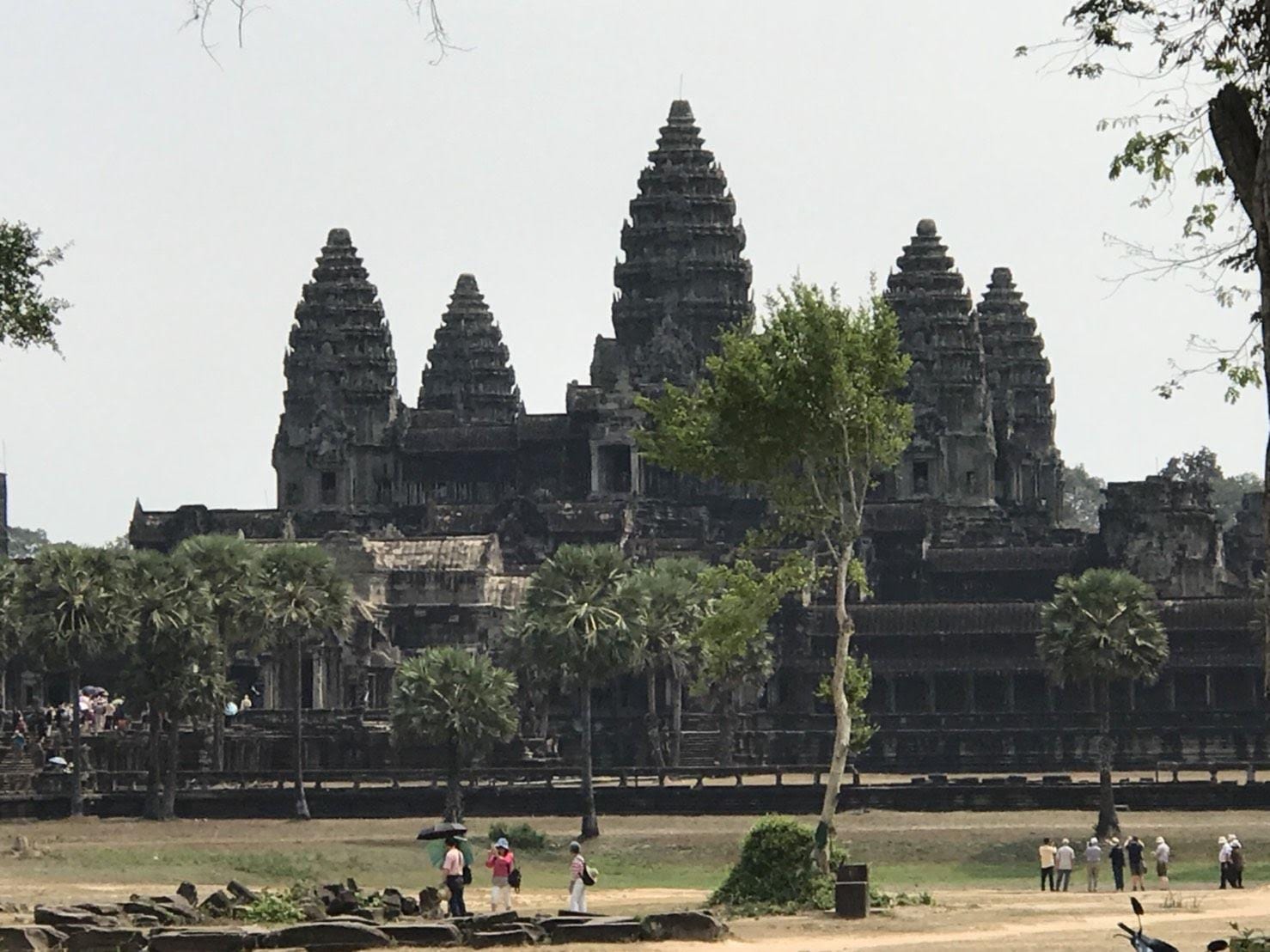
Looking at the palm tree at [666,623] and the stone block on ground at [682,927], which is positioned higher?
the palm tree at [666,623]

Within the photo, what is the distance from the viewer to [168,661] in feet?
312

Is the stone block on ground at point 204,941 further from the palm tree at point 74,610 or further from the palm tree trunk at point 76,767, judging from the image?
the palm tree at point 74,610

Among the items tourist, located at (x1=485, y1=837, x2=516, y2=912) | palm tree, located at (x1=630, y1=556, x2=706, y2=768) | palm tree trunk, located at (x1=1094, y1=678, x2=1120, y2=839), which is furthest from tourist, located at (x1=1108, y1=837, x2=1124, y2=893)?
palm tree, located at (x1=630, y1=556, x2=706, y2=768)

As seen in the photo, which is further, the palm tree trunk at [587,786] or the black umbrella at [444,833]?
the palm tree trunk at [587,786]

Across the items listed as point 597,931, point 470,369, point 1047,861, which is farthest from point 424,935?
point 470,369

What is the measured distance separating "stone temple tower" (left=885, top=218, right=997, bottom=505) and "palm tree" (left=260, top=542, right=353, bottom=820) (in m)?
52.5

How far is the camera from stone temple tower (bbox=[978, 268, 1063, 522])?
546 ft

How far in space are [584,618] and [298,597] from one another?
8.81 metres

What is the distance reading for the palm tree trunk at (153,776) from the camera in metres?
94.2

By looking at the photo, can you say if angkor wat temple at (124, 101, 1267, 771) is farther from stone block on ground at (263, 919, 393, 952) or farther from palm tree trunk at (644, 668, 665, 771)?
stone block on ground at (263, 919, 393, 952)

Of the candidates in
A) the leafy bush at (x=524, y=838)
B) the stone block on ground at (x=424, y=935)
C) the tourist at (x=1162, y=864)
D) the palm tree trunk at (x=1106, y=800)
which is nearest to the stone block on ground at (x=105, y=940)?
the stone block on ground at (x=424, y=935)

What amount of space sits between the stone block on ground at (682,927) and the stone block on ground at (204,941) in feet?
17.4

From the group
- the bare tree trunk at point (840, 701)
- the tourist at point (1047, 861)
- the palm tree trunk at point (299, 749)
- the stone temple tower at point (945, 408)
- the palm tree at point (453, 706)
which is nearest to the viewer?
the bare tree trunk at point (840, 701)

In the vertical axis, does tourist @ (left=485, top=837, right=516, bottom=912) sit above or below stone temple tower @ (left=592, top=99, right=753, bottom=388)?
below
